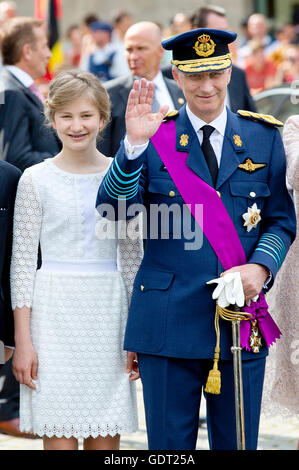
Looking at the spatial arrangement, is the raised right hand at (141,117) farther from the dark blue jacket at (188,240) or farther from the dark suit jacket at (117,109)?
the dark suit jacket at (117,109)

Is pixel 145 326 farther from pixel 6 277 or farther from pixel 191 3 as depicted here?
pixel 191 3

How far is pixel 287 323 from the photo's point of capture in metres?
3.82

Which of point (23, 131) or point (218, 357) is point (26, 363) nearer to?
point (218, 357)

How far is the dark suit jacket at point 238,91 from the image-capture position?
5.91 m

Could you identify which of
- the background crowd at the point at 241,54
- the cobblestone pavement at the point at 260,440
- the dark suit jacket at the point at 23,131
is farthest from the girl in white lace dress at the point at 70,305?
the background crowd at the point at 241,54

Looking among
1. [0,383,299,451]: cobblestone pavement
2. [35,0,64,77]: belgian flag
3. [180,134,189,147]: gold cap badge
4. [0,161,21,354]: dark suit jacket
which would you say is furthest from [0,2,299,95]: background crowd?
[180,134,189,147]: gold cap badge

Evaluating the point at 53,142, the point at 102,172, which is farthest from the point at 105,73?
the point at 102,172

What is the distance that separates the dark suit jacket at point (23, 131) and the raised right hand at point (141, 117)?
1941 mm

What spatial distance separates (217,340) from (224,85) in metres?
0.90

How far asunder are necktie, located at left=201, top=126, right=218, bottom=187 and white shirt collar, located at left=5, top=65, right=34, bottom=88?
7.59 ft

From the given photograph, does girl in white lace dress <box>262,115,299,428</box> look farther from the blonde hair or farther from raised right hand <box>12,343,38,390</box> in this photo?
raised right hand <box>12,343,38,390</box>

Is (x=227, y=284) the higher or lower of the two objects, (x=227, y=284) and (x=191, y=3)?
the lower

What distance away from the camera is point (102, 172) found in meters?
3.74

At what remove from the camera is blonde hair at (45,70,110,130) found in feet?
12.1
